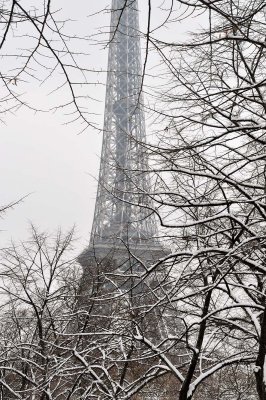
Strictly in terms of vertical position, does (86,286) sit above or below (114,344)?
above

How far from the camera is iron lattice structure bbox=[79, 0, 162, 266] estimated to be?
3.67 metres

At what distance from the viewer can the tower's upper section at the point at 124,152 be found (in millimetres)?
3620

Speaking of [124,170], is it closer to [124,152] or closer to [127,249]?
[127,249]

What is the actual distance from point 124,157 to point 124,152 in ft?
4.68

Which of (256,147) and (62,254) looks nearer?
(256,147)

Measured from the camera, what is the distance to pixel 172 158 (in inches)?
143

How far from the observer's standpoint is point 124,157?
295 inches

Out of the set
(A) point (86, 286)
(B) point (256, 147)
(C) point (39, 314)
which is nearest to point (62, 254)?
(A) point (86, 286)

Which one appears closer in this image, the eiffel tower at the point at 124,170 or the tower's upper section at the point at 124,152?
the tower's upper section at the point at 124,152

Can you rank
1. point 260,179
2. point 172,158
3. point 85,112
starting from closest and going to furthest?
point 85,112 → point 172,158 → point 260,179

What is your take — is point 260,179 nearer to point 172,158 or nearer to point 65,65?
point 172,158

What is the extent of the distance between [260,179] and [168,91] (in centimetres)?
171

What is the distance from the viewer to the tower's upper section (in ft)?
11.9

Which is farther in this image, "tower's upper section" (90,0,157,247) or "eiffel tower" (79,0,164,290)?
"eiffel tower" (79,0,164,290)
